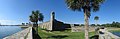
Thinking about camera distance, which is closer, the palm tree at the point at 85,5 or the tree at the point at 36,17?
the palm tree at the point at 85,5

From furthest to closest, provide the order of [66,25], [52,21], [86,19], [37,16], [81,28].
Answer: [66,25]
[52,21]
[81,28]
[37,16]
[86,19]

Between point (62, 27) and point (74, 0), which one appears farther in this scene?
point (62, 27)

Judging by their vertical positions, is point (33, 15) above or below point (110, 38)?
above

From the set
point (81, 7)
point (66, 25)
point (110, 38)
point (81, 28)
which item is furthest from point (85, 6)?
point (66, 25)

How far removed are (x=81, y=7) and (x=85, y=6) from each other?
60 cm

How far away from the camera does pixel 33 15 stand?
67.4 metres

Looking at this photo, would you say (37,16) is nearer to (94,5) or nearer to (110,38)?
(94,5)

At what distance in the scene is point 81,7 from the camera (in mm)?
31797

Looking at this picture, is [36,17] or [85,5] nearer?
[85,5]

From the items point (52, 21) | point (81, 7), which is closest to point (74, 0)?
point (81, 7)

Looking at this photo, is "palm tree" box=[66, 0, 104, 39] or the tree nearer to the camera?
"palm tree" box=[66, 0, 104, 39]

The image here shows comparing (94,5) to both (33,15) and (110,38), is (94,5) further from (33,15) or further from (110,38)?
(33,15)

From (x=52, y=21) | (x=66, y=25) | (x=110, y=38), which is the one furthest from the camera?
(x=66, y=25)

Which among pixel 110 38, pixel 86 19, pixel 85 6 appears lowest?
pixel 110 38
